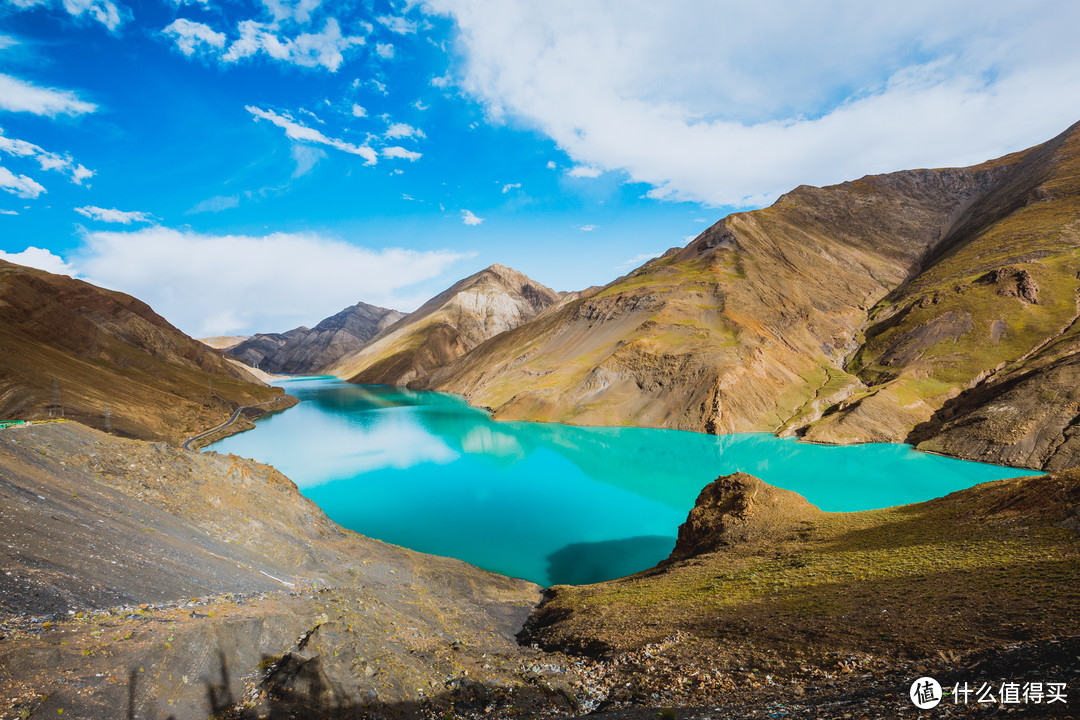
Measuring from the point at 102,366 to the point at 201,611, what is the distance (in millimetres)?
73443

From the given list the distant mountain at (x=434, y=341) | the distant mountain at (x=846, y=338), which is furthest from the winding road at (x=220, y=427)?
the distant mountain at (x=434, y=341)

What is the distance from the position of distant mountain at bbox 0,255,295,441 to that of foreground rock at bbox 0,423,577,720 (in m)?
37.1

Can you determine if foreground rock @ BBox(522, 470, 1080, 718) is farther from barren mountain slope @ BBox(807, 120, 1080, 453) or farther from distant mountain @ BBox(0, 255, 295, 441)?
distant mountain @ BBox(0, 255, 295, 441)

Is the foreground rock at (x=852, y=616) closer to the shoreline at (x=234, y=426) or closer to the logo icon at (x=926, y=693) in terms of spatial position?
the logo icon at (x=926, y=693)

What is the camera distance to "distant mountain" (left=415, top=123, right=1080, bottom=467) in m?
49.7

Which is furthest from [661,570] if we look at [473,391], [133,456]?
[473,391]

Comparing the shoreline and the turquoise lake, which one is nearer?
A: the turquoise lake

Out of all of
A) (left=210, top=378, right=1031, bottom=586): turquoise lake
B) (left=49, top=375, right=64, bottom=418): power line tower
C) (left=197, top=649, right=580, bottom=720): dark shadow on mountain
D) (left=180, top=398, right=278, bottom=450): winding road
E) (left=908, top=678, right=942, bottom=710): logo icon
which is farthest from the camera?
(left=180, top=398, right=278, bottom=450): winding road

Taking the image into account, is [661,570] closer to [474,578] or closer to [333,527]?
[474,578]

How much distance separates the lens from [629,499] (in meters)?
32.8

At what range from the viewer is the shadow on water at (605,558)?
70.0ft

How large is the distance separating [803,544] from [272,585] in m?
16.5

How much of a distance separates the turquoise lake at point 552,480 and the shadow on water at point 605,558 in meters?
0.08

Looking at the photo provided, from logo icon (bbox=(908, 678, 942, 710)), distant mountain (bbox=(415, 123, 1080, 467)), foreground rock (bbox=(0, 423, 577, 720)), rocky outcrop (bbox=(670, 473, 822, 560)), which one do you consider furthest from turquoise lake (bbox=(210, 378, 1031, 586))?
logo icon (bbox=(908, 678, 942, 710))
